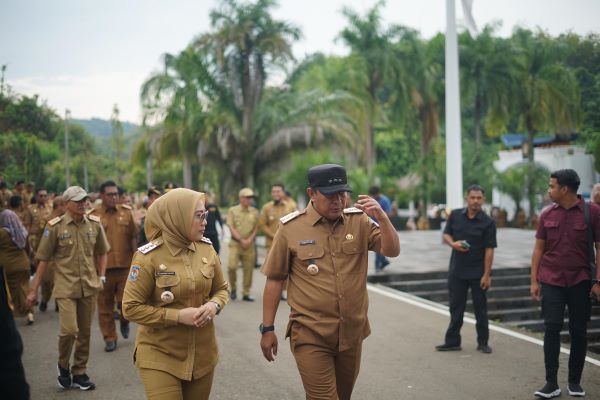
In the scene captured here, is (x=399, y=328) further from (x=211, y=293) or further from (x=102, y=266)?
(x=211, y=293)

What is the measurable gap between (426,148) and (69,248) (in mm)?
30014

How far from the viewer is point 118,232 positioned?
26.0 feet

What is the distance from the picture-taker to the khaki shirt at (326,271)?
3.96 meters

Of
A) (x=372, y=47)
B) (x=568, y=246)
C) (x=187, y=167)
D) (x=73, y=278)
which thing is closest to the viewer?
(x=568, y=246)

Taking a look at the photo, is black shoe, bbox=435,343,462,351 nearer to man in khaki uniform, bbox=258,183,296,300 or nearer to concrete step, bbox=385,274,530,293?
man in khaki uniform, bbox=258,183,296,300

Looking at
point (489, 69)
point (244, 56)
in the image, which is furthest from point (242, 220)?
point (489, 69)

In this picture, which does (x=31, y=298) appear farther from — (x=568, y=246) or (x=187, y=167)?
(x=187, y=167)

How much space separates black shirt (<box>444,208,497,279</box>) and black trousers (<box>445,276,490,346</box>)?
0.37 feet

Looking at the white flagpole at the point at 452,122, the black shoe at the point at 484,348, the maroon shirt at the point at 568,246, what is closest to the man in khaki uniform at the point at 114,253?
the black shoe at the point at 484,348

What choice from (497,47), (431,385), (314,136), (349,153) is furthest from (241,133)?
(431,385)

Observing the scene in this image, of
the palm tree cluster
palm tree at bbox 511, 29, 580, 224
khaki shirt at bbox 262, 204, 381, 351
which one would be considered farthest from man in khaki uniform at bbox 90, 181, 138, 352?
palm tree at bbox 511, 29, 580, 224

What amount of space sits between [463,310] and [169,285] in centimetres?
465

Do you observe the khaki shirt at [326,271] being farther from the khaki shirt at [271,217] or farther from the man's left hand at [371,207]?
the khaki shirt at [271,217]

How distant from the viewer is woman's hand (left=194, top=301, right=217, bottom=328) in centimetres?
365
